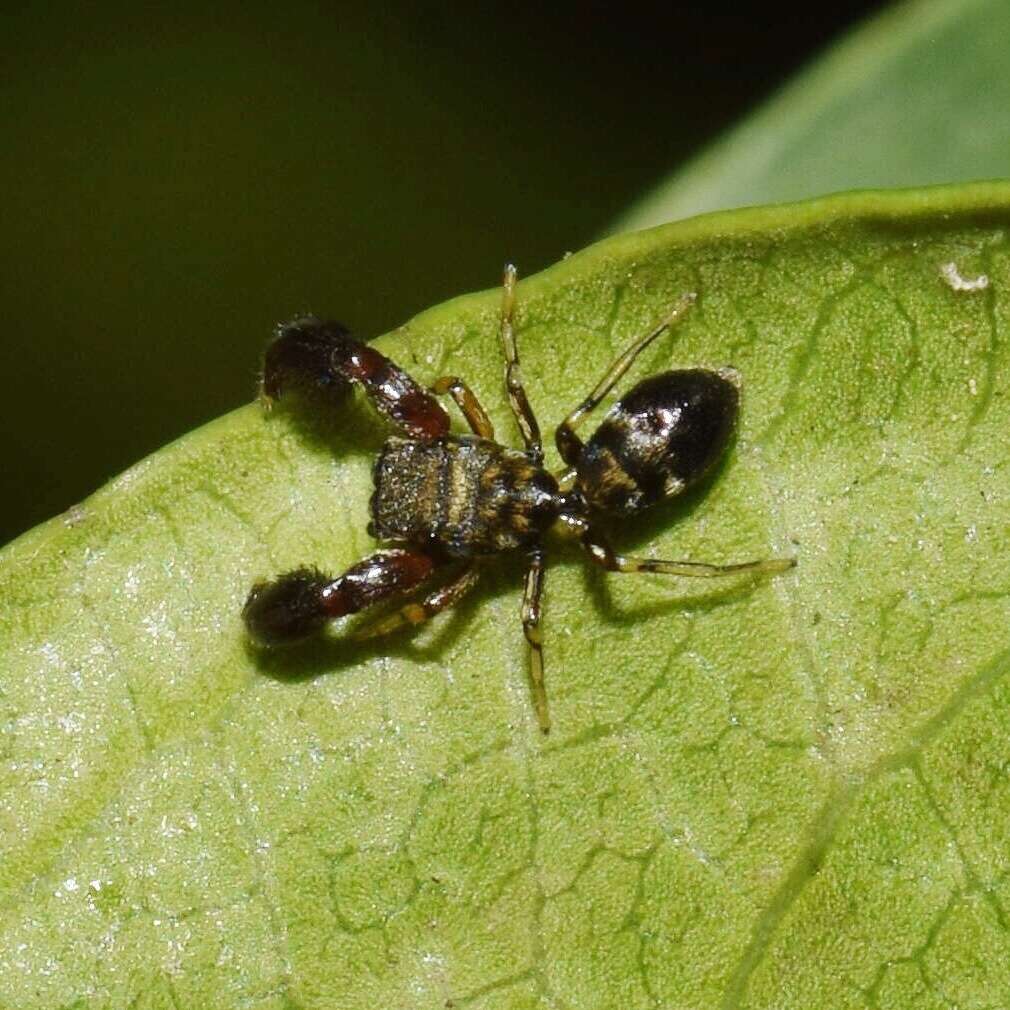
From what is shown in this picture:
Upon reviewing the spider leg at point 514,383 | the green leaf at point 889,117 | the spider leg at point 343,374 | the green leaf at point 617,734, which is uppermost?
the green leaf at point 889,117

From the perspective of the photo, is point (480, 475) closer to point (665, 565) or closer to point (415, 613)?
point (415, 613)

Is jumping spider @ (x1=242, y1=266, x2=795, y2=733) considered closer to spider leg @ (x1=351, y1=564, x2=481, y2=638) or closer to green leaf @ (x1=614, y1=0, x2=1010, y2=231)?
spider leg @ (x1=351, y1=564, x2=481, y2=638)

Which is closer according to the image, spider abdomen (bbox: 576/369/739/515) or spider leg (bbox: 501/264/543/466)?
spider leg (bbox: 501/264/543/466)

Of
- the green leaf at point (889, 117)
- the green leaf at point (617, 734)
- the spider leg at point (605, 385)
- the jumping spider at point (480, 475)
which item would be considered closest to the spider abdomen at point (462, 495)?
the jumping spider at point (480, 475)

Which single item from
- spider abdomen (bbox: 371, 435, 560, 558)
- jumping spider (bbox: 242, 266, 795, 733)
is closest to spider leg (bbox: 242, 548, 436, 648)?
jumping spider (bbox: 242, 266, 795, 733)

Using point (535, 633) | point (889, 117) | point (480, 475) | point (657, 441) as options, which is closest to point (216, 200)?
point (480, 475)

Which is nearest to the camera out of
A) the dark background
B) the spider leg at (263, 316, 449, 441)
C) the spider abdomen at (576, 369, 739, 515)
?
the spider abdomen at (576, 369, 739, 515)

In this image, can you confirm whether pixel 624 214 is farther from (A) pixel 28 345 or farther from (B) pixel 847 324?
(A) pixel 28 345

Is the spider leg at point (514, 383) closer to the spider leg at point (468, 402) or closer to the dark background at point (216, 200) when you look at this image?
the spider leg at point (468, 402)
